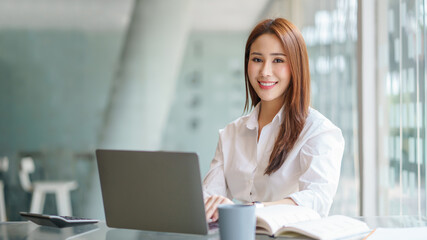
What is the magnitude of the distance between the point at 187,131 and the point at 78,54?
43.5 inches

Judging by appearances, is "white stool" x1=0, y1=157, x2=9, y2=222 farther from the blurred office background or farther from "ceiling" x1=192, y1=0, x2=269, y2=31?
"ceiling" x1=192, y1=0, x2=269, y2=31

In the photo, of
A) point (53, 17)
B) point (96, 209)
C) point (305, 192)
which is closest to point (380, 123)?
point (305, 192)

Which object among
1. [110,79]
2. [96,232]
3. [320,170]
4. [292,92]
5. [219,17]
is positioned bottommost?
[96,232]

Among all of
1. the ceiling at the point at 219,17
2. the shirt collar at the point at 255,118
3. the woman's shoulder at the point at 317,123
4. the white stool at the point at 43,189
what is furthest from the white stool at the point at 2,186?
the woman's shoulder at the point at 317,123

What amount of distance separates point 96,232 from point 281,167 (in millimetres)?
752

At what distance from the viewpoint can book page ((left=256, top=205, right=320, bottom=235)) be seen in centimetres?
130

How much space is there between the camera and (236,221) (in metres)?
1.12

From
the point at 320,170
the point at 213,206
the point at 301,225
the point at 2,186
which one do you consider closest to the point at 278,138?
the point at 320,170

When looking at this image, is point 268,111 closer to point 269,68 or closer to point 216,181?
point 269,68

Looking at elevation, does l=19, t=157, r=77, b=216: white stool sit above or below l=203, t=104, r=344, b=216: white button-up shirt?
below

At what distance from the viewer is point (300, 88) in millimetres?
1911

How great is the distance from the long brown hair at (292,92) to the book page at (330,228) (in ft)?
1.69

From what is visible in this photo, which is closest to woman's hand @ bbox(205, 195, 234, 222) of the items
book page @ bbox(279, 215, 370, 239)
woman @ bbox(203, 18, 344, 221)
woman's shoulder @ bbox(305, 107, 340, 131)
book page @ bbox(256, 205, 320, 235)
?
book page @ bbox(256, 205, 320, 235)

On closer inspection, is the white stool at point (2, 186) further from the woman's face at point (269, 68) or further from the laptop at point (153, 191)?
the laptop at point (153, 191)
